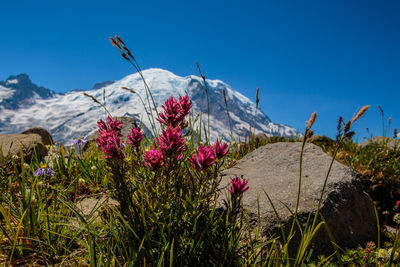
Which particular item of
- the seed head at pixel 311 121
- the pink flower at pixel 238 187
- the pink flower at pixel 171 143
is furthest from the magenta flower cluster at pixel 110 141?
the seed head at pixel 311 121

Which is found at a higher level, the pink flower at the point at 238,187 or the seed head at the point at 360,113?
the seed head at the point at 360,113

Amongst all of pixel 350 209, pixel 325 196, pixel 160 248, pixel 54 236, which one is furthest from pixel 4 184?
pixel 350 209

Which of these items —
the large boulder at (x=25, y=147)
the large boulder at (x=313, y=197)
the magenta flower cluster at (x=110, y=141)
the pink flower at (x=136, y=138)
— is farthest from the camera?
the large boulder at (x=25, y=147)

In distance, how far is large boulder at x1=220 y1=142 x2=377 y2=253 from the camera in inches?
121

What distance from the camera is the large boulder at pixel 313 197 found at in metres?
3.07

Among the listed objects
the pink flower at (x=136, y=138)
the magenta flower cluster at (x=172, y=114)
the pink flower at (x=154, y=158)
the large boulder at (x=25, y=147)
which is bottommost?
the large boulder at (x=25, y=147)

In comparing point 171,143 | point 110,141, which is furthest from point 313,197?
point 110,141

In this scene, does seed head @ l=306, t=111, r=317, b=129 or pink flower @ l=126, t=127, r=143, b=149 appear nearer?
seed head @ l=306, t=111, r=317, b=129

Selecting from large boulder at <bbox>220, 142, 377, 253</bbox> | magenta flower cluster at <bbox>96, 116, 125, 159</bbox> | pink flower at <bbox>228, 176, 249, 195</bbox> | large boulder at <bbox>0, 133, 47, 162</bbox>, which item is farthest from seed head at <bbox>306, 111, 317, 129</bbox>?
Result: large boulder at <bbox>0, 133, 47, 162</bbox>

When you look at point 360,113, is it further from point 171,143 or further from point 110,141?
point 110,141

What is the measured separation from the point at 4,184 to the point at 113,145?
2.92 meters

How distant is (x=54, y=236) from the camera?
8.71 ft

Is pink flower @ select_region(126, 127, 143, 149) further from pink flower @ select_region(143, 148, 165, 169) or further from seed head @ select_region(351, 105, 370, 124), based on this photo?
seed head @ select_region(351, 105, 370, 124)

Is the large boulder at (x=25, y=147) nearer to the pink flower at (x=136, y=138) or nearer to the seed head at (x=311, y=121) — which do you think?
the pink flower at (x=136, y=138)
